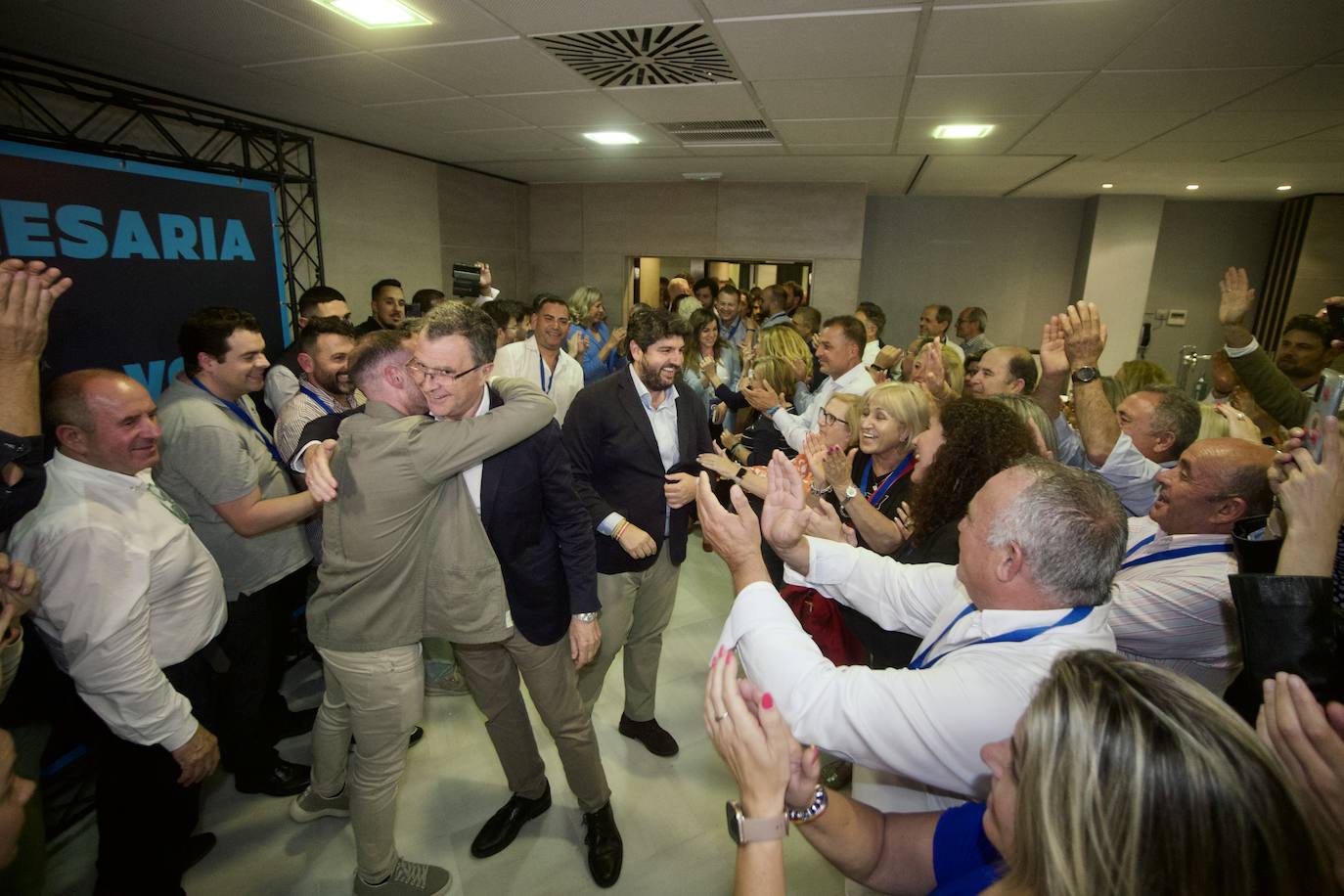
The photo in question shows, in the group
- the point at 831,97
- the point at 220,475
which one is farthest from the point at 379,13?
the point at 831,97

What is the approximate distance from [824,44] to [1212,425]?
248 centimetres

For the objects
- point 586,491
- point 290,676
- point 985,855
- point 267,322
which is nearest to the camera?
point 985,855

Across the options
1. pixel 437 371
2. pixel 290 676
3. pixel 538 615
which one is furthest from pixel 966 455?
pixel 290 676

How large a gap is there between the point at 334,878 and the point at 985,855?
6.97ft

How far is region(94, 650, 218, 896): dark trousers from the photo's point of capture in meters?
1.75

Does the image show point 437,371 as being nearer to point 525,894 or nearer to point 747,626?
point 747,626

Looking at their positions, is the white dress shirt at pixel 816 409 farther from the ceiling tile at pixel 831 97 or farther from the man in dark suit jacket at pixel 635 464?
the ceiling tile at pixel 831 97

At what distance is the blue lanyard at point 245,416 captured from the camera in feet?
7.72

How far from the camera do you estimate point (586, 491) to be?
2346 millimetres

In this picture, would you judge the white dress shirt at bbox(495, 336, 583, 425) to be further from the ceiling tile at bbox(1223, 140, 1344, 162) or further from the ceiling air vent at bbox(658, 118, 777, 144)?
the ceiling tile at bbox(1223, 140, 1344, 162)

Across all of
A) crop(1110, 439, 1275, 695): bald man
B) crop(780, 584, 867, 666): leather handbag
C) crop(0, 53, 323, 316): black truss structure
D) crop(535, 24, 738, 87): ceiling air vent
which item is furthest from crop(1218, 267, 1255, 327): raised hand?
crop(0, 53, 323, 316): black truss structure

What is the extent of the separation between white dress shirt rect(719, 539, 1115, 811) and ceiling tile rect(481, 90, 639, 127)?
387 centimetres

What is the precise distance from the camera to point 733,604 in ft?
6.66

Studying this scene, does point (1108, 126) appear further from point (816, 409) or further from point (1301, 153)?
point (816, 409)
